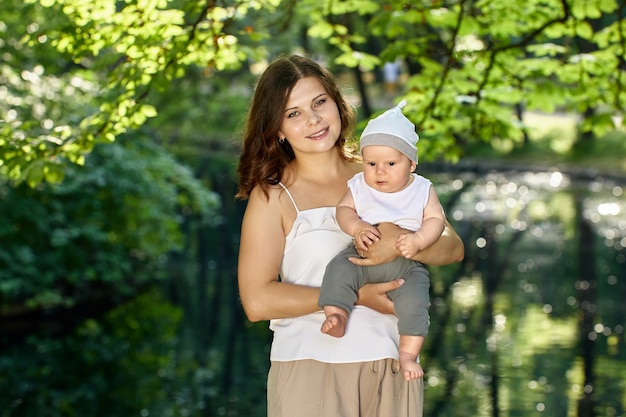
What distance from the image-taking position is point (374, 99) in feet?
122

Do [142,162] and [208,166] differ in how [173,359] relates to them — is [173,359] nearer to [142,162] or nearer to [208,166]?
[142,162]

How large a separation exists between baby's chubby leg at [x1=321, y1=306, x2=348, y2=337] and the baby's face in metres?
0.37

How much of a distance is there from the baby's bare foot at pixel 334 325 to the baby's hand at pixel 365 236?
0.66 ft

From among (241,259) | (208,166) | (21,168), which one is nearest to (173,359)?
(21,168)

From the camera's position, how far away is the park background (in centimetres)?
547

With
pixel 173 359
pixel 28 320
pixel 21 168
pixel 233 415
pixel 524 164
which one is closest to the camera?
pixel 21 168

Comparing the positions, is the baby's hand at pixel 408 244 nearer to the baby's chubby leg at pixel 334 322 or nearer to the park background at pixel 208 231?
the baby's chubby leg at pixel 334 322

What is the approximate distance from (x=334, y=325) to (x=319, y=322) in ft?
0.71

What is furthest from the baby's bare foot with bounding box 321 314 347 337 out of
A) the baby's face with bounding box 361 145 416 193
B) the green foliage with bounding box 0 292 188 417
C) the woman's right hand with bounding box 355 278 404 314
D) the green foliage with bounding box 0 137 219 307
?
the green foliage with bounding box 0 137 219 307

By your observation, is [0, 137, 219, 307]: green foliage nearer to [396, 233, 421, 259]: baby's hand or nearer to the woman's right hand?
the woman's right hand

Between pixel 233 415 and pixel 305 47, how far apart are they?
20.1 metres

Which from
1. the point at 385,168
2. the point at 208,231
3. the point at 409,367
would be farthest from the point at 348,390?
the point at 208,231

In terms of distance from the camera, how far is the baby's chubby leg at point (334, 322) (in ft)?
9.97

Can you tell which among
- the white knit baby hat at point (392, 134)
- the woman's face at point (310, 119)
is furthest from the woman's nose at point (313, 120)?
the white knit baby hat at point (392, 134)
